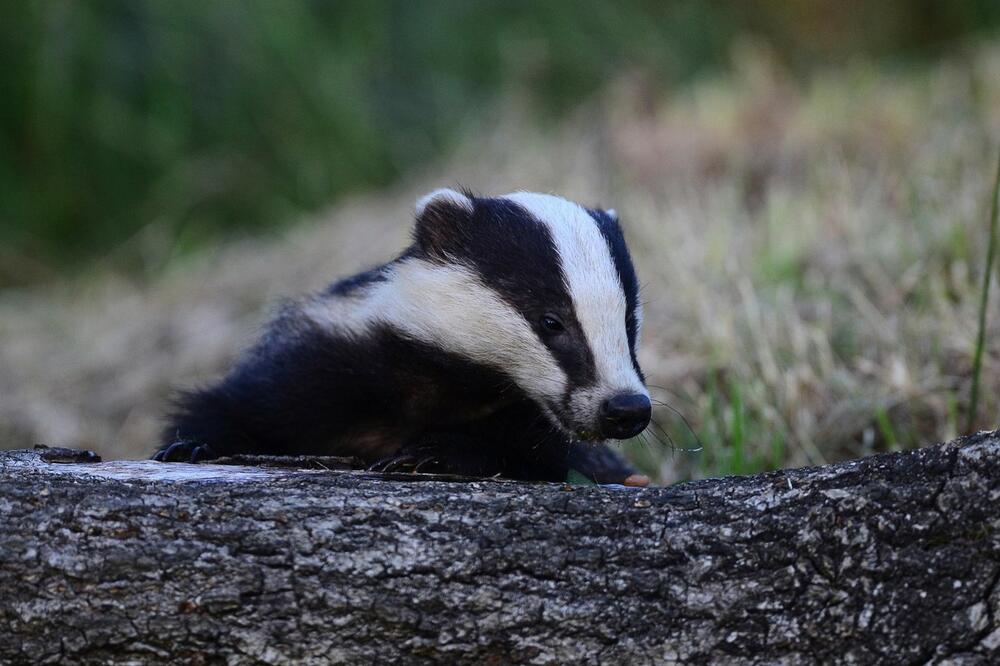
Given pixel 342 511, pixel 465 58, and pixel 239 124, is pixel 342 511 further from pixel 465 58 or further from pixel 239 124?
pixel 465 58

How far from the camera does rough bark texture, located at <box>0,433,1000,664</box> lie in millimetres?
1929

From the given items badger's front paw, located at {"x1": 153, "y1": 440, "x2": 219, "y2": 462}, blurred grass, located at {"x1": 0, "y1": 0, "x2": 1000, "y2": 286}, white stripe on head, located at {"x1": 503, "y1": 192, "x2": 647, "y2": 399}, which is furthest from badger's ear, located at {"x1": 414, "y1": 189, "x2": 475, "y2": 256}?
blurred grass, located at {"x1": 0, "y1": 0, "x2": 1000, "y2": 286}

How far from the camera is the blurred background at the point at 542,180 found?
4004 millimetres

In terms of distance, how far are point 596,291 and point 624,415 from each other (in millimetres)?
317

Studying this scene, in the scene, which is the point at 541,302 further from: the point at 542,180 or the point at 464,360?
the point at 542,180

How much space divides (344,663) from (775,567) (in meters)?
0.71

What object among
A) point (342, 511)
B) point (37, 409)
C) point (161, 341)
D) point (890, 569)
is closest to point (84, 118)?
point (161, 341)

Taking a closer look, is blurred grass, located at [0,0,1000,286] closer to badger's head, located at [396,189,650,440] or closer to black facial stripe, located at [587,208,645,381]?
badger's head, located at [396,189,650,440]

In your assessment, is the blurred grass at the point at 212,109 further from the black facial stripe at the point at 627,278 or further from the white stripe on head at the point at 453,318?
the black facial stripe at the point at 627,278

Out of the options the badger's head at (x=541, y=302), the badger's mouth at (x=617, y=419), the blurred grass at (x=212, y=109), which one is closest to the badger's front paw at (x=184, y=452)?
the badger's head at (x=541, y=302)

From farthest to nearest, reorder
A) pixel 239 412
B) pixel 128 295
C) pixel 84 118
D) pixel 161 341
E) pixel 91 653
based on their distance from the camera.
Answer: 1. pixel 84 118
2. pixel 128 295
3. pixel 161 341
4. pixel 239 412
5. pixel 91 653

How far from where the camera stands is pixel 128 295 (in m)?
6.95

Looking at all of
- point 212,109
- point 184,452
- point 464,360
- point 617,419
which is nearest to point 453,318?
point 464,360

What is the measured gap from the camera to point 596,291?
8.84ft
